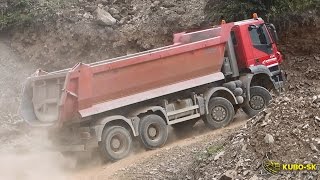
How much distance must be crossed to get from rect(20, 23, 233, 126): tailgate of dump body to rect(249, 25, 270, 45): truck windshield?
1.38 m

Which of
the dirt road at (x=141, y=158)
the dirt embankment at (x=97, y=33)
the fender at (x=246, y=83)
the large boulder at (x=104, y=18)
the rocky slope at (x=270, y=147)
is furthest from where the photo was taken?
the large boulder at (x=104, y=18)

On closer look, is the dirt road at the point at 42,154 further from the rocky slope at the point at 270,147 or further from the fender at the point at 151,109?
the rocky slope at the point at 270,147

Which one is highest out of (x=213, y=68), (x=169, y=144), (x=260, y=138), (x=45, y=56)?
(x=45, y=56)

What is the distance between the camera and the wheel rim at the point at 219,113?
40.7 feet

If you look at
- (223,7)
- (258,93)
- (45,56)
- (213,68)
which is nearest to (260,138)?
(213,68)

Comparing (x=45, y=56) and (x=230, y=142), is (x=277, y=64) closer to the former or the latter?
(x=230, y=142)

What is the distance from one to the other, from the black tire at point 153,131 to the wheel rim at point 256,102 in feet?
9.63

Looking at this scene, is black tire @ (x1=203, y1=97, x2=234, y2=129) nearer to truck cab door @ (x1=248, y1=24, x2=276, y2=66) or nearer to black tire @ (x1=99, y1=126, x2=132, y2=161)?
truck cab door @ (x1=248, y1=24, x2=276, y2=66)

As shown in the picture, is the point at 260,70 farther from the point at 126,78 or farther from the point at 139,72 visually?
the point at 126,78

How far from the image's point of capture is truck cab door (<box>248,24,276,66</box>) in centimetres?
1289

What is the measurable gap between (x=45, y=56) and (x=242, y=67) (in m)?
7.06

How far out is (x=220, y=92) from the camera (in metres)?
Result: 12.7

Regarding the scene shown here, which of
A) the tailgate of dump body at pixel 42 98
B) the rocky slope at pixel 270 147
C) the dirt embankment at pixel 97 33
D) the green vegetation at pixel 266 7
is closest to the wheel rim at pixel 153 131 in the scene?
the tailgate of dump body at pixel 42 98

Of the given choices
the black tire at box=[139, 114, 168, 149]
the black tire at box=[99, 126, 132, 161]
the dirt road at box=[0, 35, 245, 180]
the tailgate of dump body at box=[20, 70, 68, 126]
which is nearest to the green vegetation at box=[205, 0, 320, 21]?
the dirt road at box=[0, 35, 245, 180]
